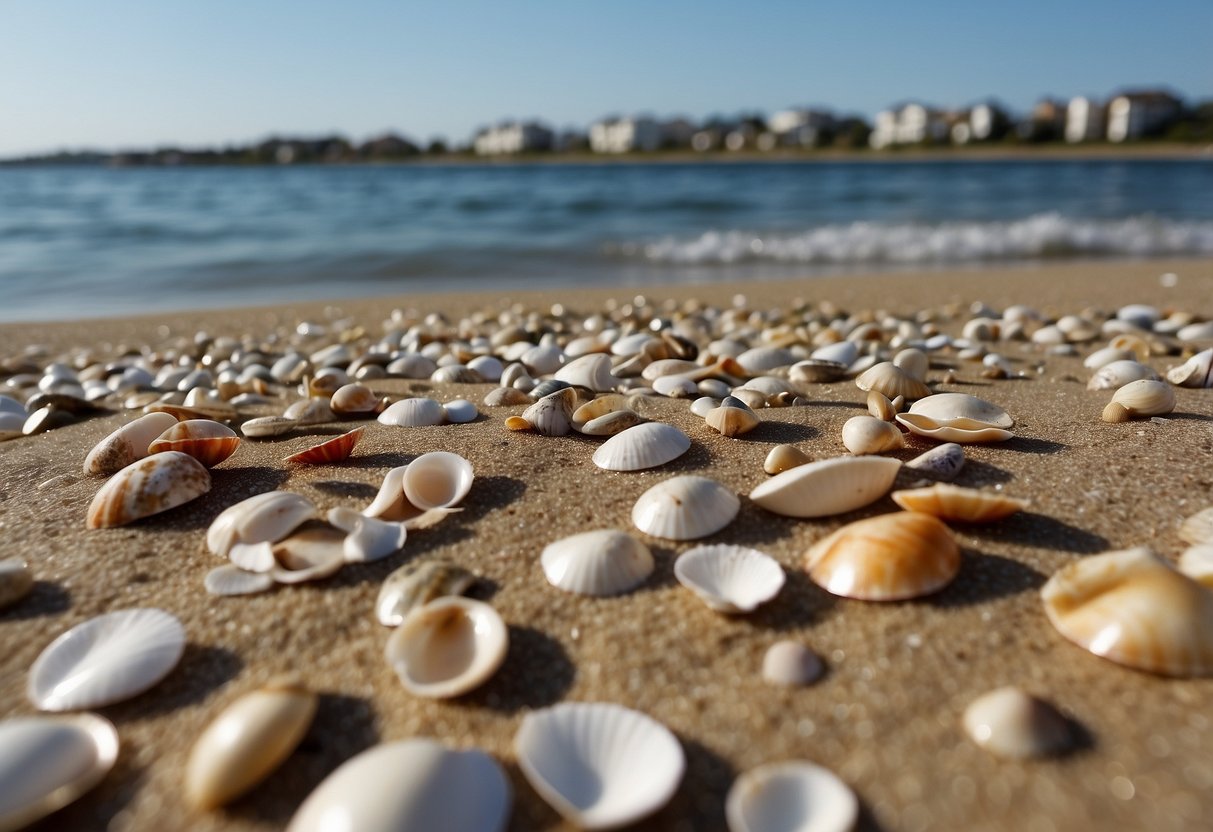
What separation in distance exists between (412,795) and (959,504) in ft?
3.67

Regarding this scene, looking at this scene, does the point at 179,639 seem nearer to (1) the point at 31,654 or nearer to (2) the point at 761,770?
(1) the point at 31,654

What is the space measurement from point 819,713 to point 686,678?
21cm

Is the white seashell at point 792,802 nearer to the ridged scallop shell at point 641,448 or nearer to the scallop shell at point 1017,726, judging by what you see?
the scallop shell at point 1017,726

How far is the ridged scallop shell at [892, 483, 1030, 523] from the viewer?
4.85 ft

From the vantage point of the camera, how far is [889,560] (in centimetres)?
134

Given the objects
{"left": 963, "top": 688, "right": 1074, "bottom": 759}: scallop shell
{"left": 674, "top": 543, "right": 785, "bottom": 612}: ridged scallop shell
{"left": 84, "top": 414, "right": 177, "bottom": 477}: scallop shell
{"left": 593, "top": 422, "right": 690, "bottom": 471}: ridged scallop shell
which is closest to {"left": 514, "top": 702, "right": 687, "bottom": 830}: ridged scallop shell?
{"left": 674, "top": 543, "right": 785, "bottom": 612}: ridged scallop shell

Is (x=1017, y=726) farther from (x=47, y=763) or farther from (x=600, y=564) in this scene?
(x=47, y=763)

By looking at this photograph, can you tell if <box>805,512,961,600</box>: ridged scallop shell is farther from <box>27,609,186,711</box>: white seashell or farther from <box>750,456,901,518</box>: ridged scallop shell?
<box>27,609,186,711</box>: white seashell

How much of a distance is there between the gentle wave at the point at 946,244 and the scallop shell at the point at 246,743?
8035 mm

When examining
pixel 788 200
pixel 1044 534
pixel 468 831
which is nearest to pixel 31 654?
pixel 468 831

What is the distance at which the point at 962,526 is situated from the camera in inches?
60.7

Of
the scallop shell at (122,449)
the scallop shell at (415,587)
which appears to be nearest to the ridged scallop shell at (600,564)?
the scallop shell at (415,587)

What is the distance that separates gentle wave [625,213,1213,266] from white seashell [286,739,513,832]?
26.6ft

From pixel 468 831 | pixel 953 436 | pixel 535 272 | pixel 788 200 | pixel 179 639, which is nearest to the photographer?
pixel 468 831
